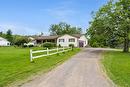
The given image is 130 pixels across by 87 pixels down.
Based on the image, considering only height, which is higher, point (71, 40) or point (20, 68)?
point (71, 40)

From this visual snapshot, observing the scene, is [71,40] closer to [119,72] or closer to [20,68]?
[20,68]

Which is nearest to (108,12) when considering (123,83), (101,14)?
(101,14)

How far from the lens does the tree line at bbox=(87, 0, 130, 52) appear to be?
4612cm

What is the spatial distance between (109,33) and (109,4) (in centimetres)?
536

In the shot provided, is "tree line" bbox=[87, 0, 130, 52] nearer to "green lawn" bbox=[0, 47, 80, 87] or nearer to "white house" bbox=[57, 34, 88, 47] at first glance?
"green lawn" bbox=[0, 47, 80, 87]

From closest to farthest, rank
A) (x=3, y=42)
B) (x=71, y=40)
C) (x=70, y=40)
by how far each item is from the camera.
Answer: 1. (x=71, y=40)
2. (x=70, y=40)
3. (x=3, y=42)

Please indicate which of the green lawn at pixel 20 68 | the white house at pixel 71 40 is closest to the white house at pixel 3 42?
the white house at pixel 71 40

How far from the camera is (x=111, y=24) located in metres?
46.6

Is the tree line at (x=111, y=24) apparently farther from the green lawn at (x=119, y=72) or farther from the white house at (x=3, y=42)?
the white house at (x=3, y=42)

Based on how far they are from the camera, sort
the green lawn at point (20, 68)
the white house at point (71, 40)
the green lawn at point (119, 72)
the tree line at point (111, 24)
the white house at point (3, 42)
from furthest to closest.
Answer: the white house at point (3, 42) → the white house at point (71, 40) → the tree line at point (111, 24) → the green lawn at point (20, 68) → the green lawn at point (119, 72)

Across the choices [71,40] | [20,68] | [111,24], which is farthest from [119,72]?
[71,40]

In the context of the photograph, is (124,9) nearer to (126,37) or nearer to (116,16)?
(116,16)

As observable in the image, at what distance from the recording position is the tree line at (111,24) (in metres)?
46.1

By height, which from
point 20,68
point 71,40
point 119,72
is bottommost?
point 119,72
